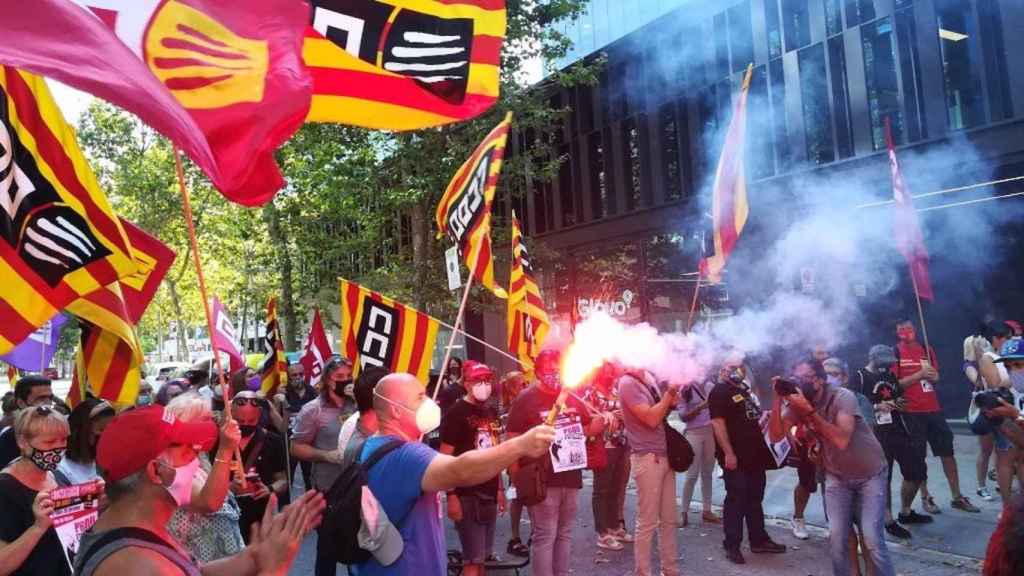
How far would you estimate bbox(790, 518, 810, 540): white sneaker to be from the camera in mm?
7503

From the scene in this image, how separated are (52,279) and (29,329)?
288 millimetres

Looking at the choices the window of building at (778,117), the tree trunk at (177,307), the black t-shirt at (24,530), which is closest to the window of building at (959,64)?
the window of building at (778,117)

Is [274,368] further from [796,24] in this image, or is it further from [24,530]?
[796,24]

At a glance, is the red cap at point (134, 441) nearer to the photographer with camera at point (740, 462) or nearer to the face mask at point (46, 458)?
the face mask at point (46, 458)

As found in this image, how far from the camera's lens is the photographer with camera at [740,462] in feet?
22.9

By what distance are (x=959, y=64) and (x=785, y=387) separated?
10.4 metres

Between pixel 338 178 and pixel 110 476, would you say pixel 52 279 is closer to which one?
pixel 110 476

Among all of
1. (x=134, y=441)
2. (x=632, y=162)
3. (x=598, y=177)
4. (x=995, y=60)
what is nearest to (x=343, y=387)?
(x=134, y=441)

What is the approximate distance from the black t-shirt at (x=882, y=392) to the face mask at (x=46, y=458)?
22.1 ft

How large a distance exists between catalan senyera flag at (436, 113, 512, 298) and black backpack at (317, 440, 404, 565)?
2.11 metres

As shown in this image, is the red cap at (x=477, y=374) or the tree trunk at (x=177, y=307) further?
the tree trunk at (x=177, y=307)

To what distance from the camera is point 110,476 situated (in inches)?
92.6

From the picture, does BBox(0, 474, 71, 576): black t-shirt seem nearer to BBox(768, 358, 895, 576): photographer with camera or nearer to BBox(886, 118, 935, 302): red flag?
BBox(768, 358, 895, 576): photographer with camera

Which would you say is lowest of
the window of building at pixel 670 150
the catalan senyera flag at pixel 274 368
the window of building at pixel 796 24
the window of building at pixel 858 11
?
the catalan senyera flag at pixel 274 368
